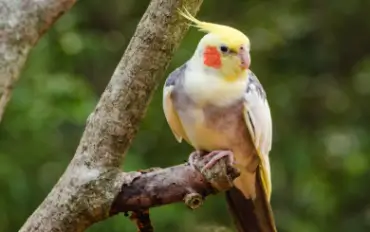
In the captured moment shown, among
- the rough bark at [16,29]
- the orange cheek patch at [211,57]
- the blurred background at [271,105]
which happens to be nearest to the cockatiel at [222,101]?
the orange cheek patch at [211,57]

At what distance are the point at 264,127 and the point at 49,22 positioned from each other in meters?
0.41

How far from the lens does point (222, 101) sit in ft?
4.93

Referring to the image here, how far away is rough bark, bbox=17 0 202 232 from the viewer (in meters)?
1.41

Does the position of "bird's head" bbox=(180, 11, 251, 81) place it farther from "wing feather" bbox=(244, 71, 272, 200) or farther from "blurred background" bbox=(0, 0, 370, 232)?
"blurred background" bbox=(0, 0, 370, 232)

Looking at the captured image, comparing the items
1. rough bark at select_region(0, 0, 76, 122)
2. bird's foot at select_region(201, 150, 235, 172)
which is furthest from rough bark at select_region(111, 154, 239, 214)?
rough bark at select_region(0, 0, 76, 122)

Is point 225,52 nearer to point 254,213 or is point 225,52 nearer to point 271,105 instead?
point 254,213

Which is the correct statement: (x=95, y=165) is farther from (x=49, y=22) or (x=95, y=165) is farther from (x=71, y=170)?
(x=49, y=22)

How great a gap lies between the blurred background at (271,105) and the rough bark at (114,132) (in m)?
1.28

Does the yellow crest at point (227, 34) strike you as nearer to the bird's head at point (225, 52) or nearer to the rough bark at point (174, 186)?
the bird's head at point (225, 52)

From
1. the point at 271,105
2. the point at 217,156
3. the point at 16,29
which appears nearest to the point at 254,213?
the point at 217,156

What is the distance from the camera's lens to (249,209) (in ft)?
5.27

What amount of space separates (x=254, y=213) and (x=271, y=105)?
5.85 feet

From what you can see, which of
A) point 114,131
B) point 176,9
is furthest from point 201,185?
point 176,9

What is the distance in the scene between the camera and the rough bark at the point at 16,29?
5.05 feet
